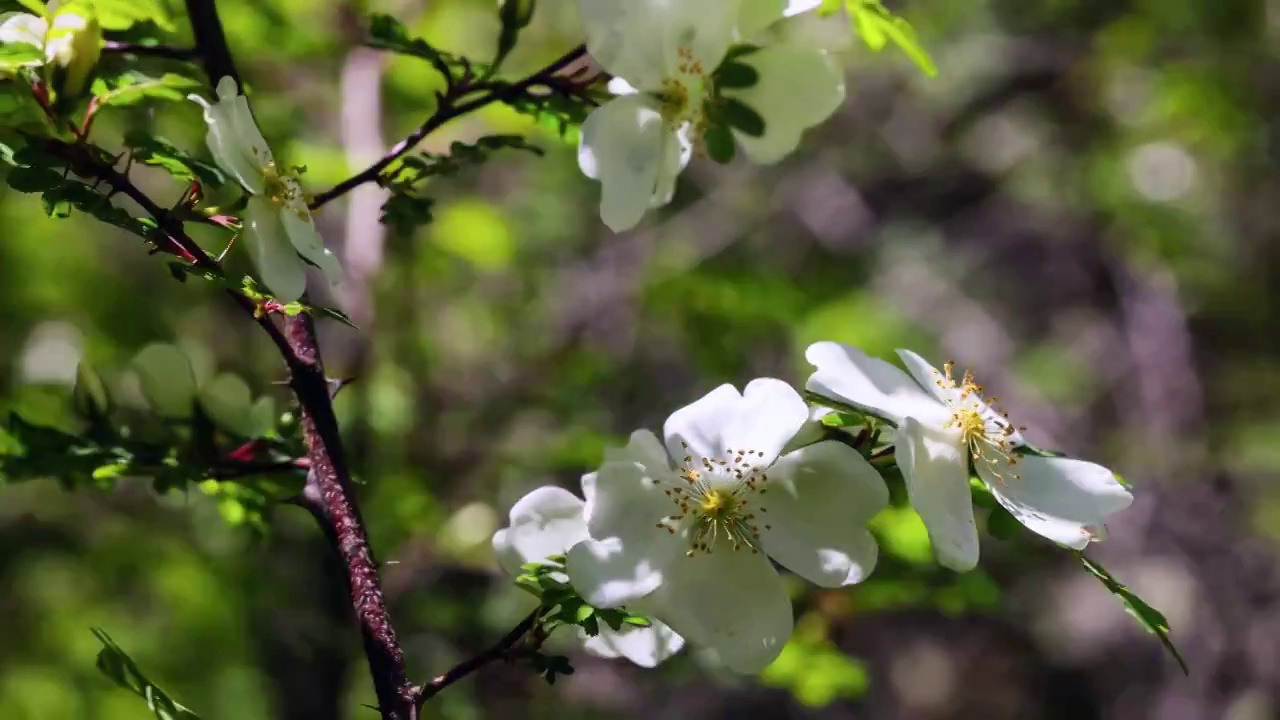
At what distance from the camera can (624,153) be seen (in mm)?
1005

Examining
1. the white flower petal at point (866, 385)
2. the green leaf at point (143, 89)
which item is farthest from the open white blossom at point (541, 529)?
the green leaf at point (143, 89)

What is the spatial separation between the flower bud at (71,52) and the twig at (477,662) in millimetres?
503

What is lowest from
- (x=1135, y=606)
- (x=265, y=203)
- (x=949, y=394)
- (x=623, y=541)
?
(x=1135, y=606)

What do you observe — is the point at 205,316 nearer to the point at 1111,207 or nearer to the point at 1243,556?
the point at 1111,207

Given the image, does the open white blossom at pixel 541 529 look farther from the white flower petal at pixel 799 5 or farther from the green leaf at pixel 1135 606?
the white flower petal at pixel 799 5

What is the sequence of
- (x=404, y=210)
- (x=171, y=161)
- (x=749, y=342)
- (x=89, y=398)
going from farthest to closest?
(x=749, y=342) → (x=89, y=398) → (x=404, y=210) → (x=171, y=161)

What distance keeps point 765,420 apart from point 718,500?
8 centimetres

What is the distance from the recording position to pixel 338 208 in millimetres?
2908

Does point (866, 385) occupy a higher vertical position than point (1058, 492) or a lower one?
higher

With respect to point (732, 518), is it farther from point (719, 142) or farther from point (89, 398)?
point (89, 398)

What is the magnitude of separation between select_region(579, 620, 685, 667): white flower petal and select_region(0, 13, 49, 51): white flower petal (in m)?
0.64

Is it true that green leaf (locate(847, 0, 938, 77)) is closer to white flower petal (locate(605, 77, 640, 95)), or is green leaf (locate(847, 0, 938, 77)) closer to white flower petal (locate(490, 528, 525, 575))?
white flower petal (locate(605, 77, 640, 95))

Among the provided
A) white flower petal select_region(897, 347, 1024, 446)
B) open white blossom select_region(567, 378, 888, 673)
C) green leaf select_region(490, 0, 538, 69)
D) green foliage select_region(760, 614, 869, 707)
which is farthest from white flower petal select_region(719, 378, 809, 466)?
green foliage select_region(760, 614, 869, 707)

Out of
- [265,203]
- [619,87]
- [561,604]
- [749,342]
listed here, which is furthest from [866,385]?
[749,342]
